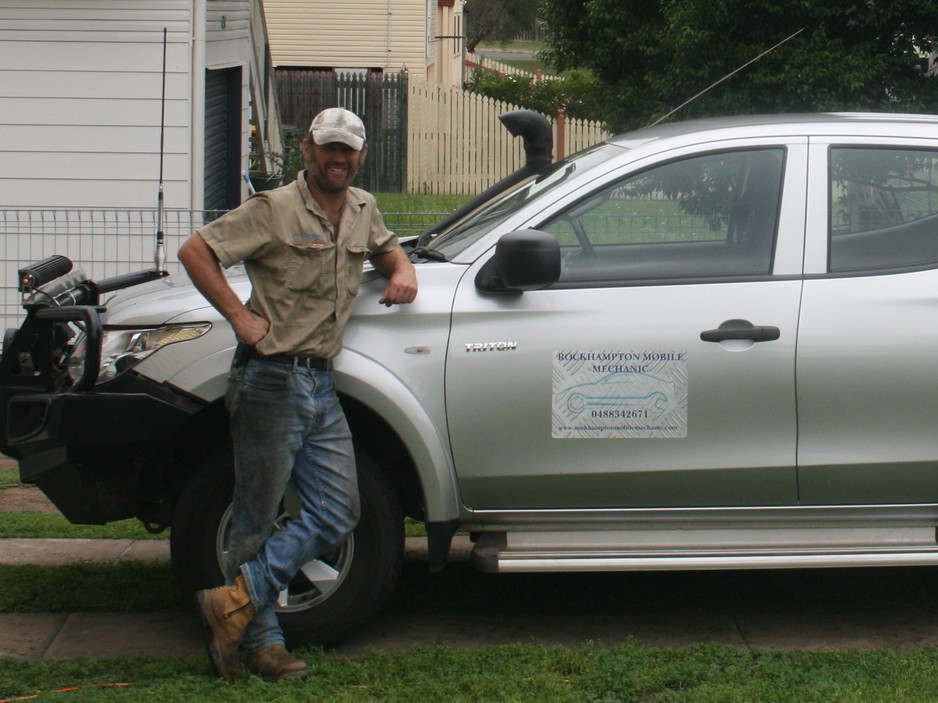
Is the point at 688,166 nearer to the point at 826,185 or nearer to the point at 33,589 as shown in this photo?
the point at 826,185

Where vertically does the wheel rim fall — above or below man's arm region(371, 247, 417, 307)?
below

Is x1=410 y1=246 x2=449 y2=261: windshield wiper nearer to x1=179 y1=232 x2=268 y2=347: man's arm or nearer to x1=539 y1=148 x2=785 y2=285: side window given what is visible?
x1=539 y1=148 x2=785 y2=285: side window

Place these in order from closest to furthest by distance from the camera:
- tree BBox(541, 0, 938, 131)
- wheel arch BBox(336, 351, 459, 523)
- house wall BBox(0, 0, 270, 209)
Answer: wheel arch BBox(336, 351, 459, 523) < house wall BBox(0, 0, 270, 209) < tree BBox(541, 0, 938, 131)

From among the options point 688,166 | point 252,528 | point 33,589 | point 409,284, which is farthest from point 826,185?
point 33,589

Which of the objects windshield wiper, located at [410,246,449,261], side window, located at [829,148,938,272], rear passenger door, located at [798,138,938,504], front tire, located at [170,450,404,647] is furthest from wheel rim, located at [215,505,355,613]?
side window, located at [829,148,938,272]

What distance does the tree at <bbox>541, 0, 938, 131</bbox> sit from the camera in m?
12.3

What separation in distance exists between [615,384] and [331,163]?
1.26 meters

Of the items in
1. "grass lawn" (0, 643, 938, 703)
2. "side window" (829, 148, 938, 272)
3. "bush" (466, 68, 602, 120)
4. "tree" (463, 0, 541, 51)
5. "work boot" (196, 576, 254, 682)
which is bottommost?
"grass lawn" (0, 643, 938, 703)

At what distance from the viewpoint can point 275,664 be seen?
4.77 metres

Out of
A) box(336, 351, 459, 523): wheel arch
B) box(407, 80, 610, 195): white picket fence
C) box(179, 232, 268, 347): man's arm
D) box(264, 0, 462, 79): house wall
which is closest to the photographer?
box(179, 232, 268, 347): man's arm

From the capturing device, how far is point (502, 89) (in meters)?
33.0

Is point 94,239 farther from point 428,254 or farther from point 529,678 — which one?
point 529,678

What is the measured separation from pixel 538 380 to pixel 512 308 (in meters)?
0.27

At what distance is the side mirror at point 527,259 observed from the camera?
480cm
